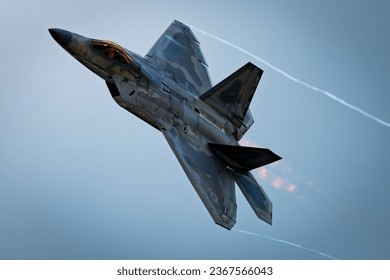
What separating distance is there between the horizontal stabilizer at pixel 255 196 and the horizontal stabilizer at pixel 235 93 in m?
2.73

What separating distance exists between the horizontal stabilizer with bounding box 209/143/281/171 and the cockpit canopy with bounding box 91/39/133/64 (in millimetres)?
5488

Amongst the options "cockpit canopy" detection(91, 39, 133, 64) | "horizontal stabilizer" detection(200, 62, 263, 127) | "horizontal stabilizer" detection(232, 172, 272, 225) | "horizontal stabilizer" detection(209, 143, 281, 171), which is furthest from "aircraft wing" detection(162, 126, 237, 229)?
"cockpit canopy" detection(91, 39, 133, 64)

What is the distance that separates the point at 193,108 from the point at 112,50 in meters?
4.60

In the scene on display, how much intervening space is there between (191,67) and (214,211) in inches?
357

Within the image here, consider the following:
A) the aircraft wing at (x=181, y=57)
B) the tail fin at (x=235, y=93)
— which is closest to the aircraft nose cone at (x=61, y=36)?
the aircraft wing at (x=181, y=57)

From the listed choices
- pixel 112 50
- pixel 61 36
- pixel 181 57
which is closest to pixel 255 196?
pixel 181 57

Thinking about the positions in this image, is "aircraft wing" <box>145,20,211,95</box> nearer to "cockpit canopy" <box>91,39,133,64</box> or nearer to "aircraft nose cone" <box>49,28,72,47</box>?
"cockpit canopy" <box>91,39,133,64</box>

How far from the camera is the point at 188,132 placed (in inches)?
1216

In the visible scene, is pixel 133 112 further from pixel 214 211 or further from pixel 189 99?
pixel 214 211

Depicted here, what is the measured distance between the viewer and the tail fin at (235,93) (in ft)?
108

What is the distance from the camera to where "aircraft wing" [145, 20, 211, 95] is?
34.2 m

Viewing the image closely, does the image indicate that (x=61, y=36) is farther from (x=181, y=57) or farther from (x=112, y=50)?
(x=181, y=57)

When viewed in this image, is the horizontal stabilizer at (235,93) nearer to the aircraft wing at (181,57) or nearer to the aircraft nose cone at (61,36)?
the aircraft wing at (181,57)
